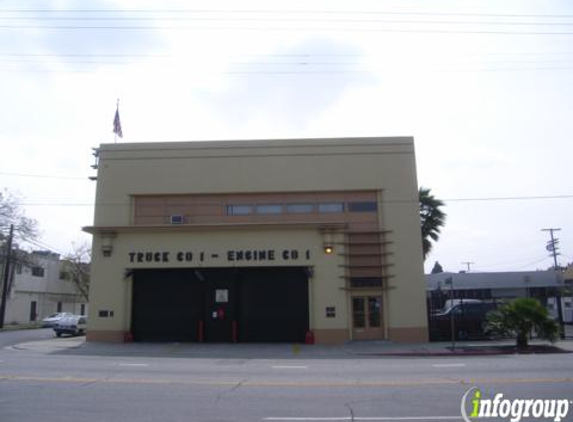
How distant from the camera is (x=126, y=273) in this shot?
26.0 meters

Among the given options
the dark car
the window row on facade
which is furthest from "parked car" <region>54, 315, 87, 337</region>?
the dark car

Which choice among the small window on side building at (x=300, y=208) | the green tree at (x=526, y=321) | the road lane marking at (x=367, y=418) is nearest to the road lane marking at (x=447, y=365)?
the green tree at (x=526, y=321)

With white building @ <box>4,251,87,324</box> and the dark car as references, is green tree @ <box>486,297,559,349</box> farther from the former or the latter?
white building @ <box>4,251,87,324</box>

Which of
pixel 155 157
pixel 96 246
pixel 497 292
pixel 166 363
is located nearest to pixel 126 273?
pixel 96 246

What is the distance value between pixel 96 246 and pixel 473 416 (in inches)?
848

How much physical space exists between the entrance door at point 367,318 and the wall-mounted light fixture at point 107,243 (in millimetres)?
11755

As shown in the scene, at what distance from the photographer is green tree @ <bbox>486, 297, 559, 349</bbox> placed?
869 inches

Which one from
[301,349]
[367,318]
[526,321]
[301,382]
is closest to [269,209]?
[367,318]

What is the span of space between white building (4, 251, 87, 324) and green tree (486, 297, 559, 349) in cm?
4199

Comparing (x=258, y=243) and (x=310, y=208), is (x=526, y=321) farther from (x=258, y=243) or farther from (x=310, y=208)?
(x=258, y=243)

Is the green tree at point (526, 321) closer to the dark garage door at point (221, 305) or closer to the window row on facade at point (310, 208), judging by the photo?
the window row on facade at point (310, 208)

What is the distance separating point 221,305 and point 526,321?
13.3 meters

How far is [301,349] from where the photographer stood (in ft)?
73.8

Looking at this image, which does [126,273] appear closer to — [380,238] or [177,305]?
[177,305]
